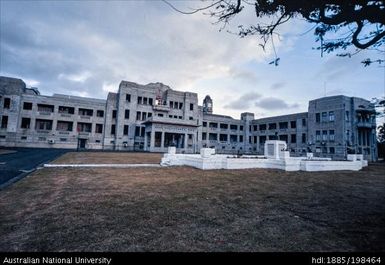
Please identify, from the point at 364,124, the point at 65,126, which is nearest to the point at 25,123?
the point at 65,126

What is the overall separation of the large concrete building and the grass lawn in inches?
1157

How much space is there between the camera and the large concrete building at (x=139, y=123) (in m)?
40.1

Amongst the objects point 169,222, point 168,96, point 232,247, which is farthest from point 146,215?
point 168,96

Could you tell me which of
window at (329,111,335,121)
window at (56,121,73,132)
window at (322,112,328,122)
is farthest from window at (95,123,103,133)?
window at (329,111,335,121)

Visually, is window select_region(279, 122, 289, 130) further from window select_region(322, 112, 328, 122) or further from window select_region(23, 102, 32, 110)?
window select_region(23, 102, 32, 110)

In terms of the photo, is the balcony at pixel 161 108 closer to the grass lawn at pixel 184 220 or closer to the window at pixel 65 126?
the window at pixel 65 126

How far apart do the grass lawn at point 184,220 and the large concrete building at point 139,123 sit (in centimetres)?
2939

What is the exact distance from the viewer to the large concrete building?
40.1 metres

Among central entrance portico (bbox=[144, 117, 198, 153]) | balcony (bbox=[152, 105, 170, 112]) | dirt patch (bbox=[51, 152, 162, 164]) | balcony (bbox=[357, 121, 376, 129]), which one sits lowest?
dirt patch (bbox=[51, 152, 162, 164])

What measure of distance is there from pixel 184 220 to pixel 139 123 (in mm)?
44611

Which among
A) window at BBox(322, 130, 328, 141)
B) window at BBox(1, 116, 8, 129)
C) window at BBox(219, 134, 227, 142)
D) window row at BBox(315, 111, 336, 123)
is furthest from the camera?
window at BBox(219, 134, 227, 142)

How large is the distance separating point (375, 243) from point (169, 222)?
348cm

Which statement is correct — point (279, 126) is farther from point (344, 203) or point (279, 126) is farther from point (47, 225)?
point (47, 225)

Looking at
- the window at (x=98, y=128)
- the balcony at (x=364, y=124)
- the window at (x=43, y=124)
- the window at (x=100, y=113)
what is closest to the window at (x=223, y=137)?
the balcony at (x=364, y=124)
